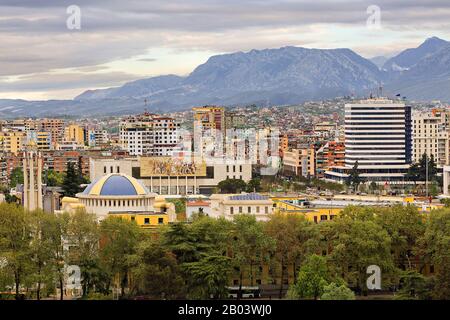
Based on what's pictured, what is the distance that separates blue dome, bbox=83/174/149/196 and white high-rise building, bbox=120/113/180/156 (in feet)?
156

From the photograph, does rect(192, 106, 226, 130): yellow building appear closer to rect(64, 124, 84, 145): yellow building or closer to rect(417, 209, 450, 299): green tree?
rect(64, 124, 84, 145): yellow building

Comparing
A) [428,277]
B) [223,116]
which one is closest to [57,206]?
[428,277]

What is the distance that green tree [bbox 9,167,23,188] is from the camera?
54.8 metres

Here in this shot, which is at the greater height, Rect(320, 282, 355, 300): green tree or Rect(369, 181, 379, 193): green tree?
Rect(320, 282, 355, 300): green tree

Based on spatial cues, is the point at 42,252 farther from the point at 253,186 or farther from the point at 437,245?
the point at 253,186

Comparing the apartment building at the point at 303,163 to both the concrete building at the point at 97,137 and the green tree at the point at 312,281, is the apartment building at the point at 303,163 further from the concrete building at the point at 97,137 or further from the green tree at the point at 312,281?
the green tree at the point at 312,281

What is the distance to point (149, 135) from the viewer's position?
268ft

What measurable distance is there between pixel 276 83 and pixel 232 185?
12191cm

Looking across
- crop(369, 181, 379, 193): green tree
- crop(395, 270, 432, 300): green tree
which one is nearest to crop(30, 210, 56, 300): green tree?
crop(395, 270, 432, 300): green tree

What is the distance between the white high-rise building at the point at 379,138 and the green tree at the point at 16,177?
608 inches

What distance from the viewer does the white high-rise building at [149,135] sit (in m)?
80.5

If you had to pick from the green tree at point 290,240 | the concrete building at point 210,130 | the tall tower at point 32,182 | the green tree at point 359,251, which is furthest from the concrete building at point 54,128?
the green tree at point 359,251

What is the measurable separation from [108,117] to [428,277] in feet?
381

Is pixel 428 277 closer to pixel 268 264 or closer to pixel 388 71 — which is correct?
pixel 268 264
